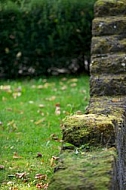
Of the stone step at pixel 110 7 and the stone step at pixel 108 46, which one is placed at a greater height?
the stone step at pixel 110 7

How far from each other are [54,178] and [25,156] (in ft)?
8.66

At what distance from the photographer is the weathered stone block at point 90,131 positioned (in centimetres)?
398

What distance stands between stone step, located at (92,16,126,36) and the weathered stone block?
241 cm

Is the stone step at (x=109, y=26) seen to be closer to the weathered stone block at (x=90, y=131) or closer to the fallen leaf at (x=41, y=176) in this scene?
the fallen leaf at (x=41, y=176)

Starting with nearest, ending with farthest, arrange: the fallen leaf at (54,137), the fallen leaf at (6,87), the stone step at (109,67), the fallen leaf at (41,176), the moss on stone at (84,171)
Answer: the moss on stone at (84,171)
the fallen leaf at (41,176)
the stone step at (109,67)
the fallen leaf at (54,137)
the fallen leaf at (6,87)

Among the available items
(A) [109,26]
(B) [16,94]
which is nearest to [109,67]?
(A) [109,26]

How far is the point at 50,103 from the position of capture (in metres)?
8.88

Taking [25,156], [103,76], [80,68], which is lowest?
[80,68]

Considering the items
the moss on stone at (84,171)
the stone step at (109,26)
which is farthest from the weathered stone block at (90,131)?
the stone step at (109,26)

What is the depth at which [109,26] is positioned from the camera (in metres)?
6.42

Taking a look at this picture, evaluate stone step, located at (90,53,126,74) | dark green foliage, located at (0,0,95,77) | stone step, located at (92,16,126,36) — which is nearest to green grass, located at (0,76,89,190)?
dark green foliage, located at (0,0,95,77)

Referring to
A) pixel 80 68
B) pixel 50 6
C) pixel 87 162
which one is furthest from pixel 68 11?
pixel 87 162

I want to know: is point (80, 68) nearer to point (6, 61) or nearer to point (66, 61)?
point (66, 61)

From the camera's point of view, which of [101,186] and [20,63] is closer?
[101,186]
